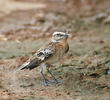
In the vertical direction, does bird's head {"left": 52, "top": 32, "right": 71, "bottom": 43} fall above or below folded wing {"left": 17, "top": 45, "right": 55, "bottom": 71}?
above

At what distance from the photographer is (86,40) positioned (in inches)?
423

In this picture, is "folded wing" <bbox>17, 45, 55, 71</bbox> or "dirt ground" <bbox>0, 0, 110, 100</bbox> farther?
"folded wing" <bbox>17, 45, 55, 71</bbox>

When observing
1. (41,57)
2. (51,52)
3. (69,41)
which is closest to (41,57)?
(41,57)

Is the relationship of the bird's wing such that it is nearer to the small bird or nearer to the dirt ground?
the small bird

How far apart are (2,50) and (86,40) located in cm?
291

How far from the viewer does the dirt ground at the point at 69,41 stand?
21.9ft

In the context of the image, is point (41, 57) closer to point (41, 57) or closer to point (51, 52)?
point (41, 57)

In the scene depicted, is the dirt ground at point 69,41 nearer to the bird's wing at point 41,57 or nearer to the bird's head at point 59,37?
the bird's head at point 59,37

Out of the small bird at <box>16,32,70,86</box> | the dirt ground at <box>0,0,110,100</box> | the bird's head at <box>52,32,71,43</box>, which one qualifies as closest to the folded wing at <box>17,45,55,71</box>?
the small bird at <box>16,32,70,86</box>

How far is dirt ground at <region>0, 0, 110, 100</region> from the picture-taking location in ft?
21.9

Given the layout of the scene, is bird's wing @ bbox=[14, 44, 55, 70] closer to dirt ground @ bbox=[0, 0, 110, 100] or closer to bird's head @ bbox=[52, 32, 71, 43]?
bird's head @ bbox=[52, 32, 71, 43]

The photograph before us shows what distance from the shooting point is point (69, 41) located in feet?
34.5

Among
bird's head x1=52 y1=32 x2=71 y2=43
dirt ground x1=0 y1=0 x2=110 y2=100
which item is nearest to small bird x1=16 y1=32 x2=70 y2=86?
bird's head x1=52 y1=32 x2=71 y2=43

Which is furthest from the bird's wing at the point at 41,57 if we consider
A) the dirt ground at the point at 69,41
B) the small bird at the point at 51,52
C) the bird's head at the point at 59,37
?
the dirt ground at the point at 69,41
